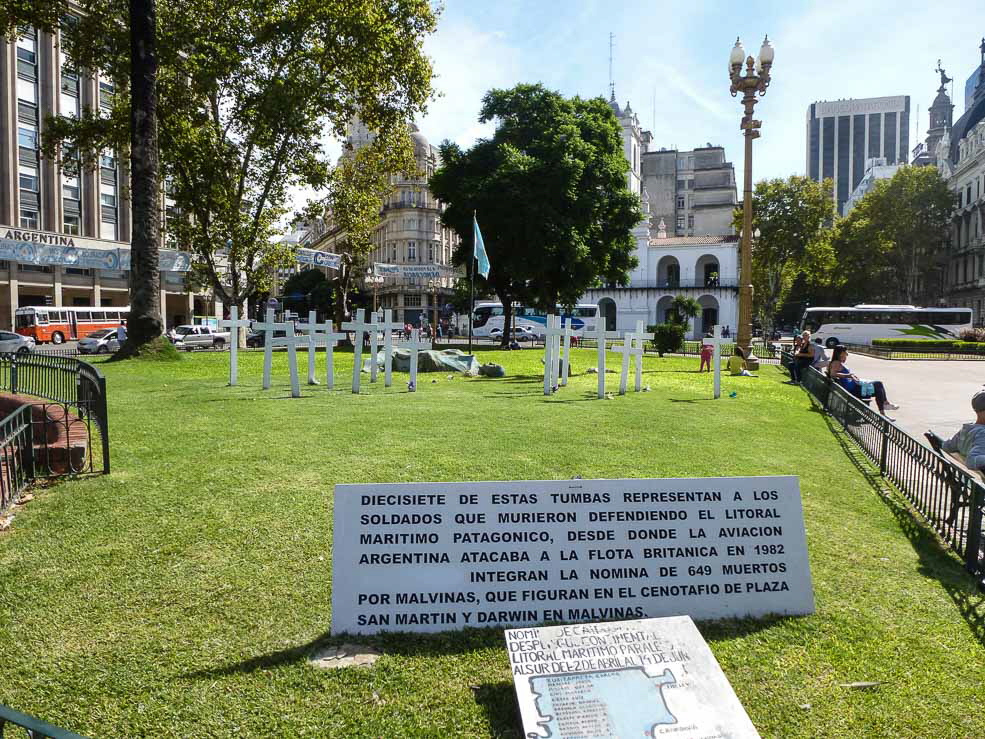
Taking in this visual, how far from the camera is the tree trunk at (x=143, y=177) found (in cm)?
1786

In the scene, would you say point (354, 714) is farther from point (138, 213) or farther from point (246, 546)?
point (138, 213)

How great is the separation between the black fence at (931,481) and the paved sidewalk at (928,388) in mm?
2623

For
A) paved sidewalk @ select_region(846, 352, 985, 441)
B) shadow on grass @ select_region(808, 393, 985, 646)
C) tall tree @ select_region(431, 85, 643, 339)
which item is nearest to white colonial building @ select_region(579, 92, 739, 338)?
tall tree @ select_region(431, 85, 643, 339)

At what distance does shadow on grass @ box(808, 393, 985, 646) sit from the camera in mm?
4277

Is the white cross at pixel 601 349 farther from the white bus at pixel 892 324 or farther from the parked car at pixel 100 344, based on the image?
the white bus at pixel 892 324

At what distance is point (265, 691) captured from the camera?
3.25 metres

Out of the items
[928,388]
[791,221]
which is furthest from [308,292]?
[928,388]

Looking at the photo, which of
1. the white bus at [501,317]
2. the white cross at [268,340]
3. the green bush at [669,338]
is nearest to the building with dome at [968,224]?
the white bus at [501,317]

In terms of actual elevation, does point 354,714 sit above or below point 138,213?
below

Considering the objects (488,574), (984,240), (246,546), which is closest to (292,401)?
(246,546)

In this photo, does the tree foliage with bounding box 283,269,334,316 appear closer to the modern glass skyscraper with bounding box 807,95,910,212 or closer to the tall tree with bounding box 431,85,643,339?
the tall tree with bounding box 431,85,643,339

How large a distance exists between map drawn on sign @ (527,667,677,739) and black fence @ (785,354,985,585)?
2.89 meters

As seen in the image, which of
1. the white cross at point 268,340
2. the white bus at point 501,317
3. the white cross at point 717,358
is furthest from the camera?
Result: the white bus at point 501,317

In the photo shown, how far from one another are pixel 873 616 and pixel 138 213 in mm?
18955
